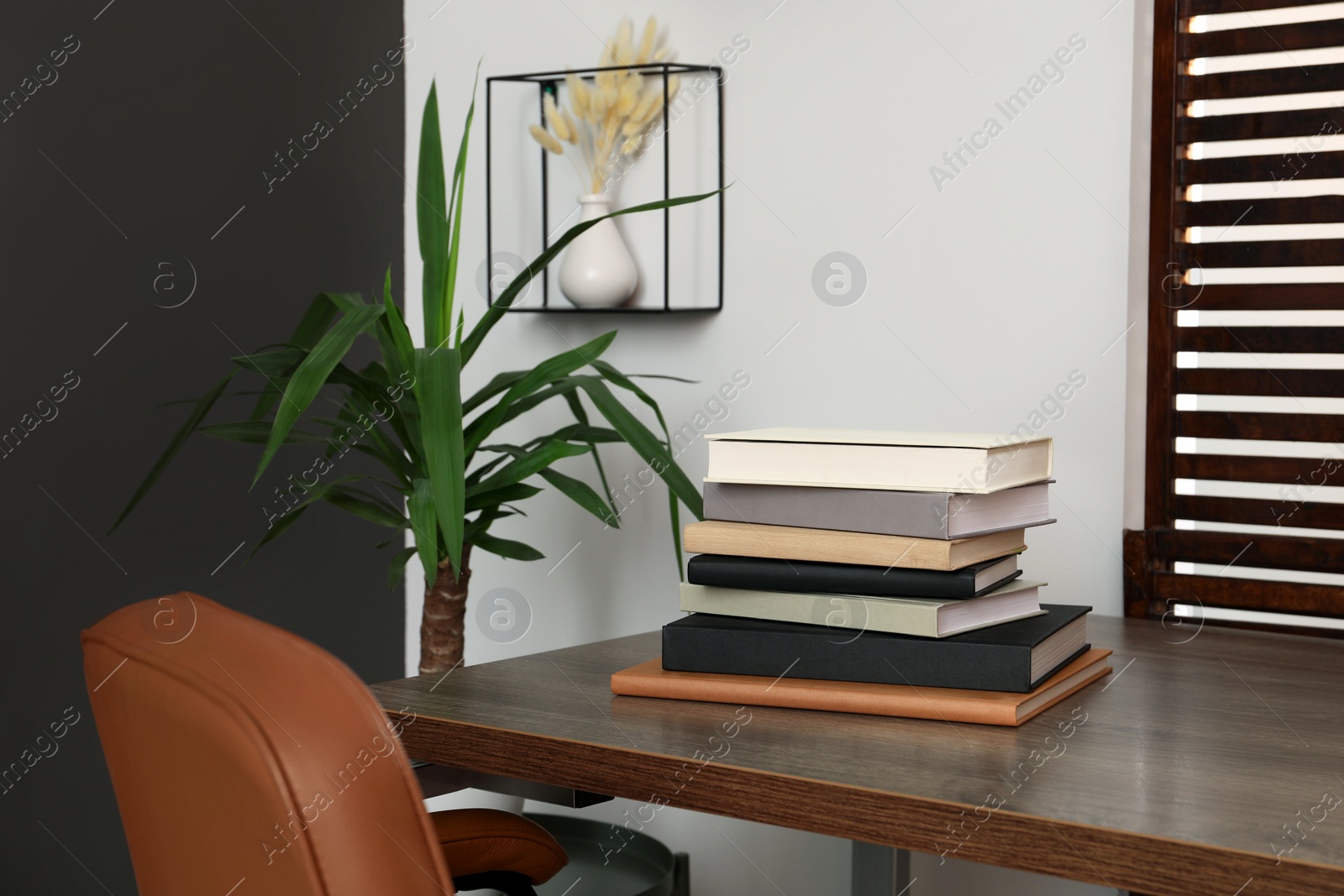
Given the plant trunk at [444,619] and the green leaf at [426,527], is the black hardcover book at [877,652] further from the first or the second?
the plant trunk at [444,619]

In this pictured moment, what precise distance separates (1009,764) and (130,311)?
5.05 feet

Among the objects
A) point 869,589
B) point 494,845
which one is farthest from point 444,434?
point 869,589

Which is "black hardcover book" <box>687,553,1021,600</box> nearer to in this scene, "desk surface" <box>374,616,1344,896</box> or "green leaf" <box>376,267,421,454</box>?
"desk surface" <box>374,616,1344,896</box>

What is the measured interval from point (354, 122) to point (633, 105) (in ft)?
2.06

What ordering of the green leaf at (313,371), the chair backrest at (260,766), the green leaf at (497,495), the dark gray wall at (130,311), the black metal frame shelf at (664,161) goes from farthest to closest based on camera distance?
the black metal frame shelf at (664,161) < the dark gray wall at (130,311) < the green leaf at (497,495) < the green leaf at (313,371) < the chair backrest at (260,766)

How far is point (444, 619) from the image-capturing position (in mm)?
1671

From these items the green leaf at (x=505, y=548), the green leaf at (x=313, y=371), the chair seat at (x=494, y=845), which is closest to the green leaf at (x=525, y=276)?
the green leaf at (x=313, y=371)

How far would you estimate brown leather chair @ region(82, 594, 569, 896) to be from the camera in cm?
61

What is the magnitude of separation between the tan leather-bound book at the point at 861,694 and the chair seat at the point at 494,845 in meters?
0.20

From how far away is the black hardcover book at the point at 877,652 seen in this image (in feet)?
3.20

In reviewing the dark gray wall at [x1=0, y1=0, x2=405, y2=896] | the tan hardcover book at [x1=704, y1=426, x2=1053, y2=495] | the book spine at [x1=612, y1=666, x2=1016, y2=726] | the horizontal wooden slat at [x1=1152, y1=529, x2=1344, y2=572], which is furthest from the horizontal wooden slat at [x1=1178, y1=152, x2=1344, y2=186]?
the dark gray wall at [x1=0, y1=0, x2=405, y2=896]

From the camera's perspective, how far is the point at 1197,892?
67 cm

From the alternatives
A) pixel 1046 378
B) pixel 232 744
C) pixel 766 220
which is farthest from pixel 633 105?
pixel 232 744

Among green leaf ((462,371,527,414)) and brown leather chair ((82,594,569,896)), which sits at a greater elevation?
green leaf ((462,371,527,414))
